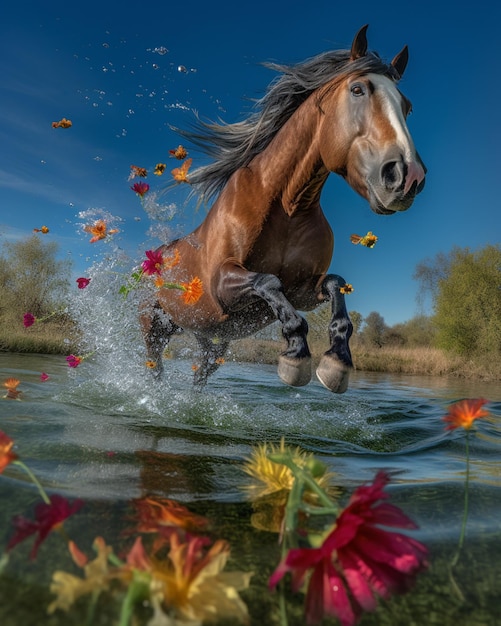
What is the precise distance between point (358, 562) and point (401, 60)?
358 centimetres

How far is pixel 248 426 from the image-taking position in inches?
123

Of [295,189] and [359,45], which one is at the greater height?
[359,45]

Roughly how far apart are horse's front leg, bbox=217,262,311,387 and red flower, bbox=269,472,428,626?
2091 millimetres

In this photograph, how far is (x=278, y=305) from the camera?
287cm

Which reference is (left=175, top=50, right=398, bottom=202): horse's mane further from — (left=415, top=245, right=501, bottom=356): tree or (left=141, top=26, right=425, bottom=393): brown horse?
(left=415, top=245, right=501, bottom=356): tree

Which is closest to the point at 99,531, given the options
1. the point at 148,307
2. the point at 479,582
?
the point at 479,582

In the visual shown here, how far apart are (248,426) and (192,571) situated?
2.57 m

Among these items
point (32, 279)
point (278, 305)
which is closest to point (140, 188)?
point (278, 305)

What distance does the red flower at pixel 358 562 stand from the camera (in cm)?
57

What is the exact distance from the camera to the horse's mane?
3169mm

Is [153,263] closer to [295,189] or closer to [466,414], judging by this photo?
[295,189]

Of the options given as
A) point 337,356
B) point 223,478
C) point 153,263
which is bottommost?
point 223,478

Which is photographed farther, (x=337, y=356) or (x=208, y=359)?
(x=208, y=359)

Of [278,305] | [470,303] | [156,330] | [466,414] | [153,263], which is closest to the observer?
[466,414]
